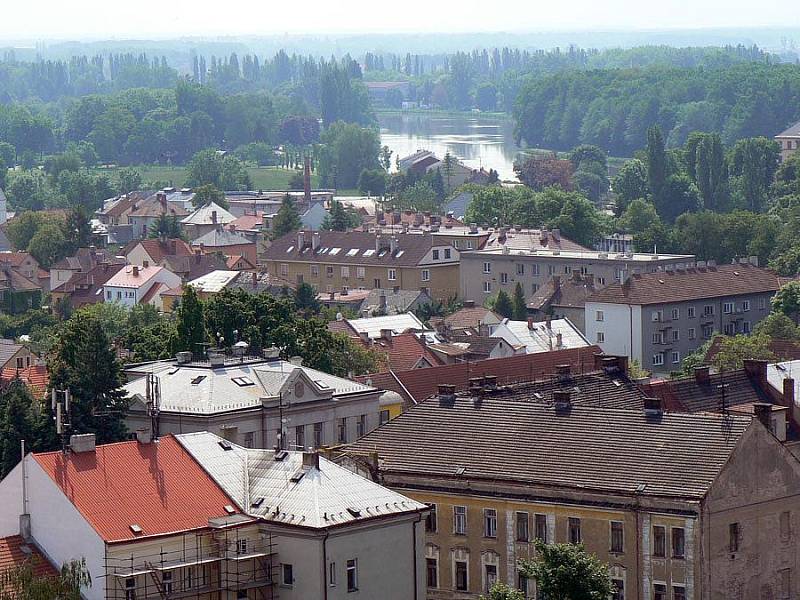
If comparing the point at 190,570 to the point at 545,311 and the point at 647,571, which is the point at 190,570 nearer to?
the point at 647,571

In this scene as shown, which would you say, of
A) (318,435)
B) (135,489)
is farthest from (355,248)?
(135,489)

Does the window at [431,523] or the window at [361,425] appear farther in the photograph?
the window at [361,425]

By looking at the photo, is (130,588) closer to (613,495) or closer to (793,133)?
(613,495)

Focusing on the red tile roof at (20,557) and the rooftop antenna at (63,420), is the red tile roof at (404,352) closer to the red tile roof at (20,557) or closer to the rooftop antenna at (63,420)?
the rooftop antenna at (63,420)

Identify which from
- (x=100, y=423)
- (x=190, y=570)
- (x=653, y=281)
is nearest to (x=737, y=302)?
(x=653, y=281)

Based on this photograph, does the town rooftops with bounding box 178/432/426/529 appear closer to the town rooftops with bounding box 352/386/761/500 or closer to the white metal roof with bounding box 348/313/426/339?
the town rooftops with bounding box 352/386/761/500

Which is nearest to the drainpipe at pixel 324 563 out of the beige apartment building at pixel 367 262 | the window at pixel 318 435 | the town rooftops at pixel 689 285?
the window at pixel 318 435

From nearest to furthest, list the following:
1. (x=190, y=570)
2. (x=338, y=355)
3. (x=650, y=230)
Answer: (x=190, y=570) < (x=338, y=355) < (x=650, y=230)
